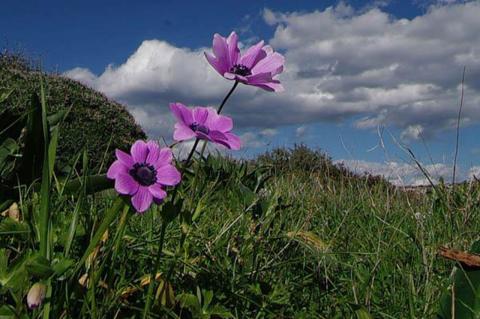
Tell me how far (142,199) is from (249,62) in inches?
15.4

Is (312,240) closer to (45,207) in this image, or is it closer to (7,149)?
(7,149)

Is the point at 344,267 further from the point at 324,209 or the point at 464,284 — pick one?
the point at 324,209

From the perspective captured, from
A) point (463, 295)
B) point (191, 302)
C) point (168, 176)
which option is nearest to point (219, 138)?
A: point (168, 176)

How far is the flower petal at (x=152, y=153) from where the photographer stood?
61.1 inches

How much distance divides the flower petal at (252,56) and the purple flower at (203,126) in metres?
0.14

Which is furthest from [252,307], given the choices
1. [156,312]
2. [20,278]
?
[20,278]

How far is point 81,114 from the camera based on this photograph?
8688mm

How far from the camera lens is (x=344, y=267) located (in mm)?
2725

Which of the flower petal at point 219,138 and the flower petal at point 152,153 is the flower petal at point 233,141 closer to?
the flower petal at point 219,138

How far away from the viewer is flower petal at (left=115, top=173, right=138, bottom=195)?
4.85 feet

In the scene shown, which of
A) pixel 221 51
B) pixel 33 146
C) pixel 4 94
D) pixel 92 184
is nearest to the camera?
pixel 221 51

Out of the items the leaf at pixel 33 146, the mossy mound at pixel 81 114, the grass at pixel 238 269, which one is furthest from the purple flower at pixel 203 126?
the mossy mound at pixel 81 114

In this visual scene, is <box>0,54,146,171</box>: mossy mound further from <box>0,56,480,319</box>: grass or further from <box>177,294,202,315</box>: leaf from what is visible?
<box>177,294,202,315</box>: leaf

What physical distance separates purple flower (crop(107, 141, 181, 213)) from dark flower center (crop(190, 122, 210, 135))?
0.09 m
